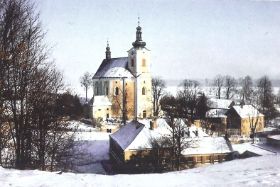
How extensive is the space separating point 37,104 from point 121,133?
18.1 meters

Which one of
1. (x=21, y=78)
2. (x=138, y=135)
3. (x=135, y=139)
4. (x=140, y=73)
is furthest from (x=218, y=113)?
(x=21, y=78)

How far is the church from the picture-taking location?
56156 millimetres

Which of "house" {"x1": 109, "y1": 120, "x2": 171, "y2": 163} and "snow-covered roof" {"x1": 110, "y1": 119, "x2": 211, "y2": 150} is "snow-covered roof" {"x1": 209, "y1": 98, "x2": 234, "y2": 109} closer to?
"snow-covered roof" {"x1": 110, "y1": 119, "x2": 211, "y2": 150}

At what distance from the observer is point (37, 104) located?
14852 mm

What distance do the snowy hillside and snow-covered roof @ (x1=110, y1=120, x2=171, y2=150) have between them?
584 inches

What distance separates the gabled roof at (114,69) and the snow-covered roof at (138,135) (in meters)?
25.2

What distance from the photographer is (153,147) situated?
89.8 ft

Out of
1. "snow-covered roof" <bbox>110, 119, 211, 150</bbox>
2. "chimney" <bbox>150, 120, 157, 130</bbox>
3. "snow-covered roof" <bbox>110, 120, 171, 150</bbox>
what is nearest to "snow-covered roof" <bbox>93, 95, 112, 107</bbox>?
"snow-covered roof" <bbox>110, 119, 211, 150</bbox>

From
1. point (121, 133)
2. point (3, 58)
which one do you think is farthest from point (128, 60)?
point (3, 58)

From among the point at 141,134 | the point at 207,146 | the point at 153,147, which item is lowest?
the point at 207,146

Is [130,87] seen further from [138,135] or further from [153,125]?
[138,135]

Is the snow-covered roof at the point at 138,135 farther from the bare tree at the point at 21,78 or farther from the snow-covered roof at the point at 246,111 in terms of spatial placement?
the snow-covered roof at the point at 246,111

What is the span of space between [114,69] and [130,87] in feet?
13.8

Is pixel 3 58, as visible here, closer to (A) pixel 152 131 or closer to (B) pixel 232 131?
(A) pixel 152 131
